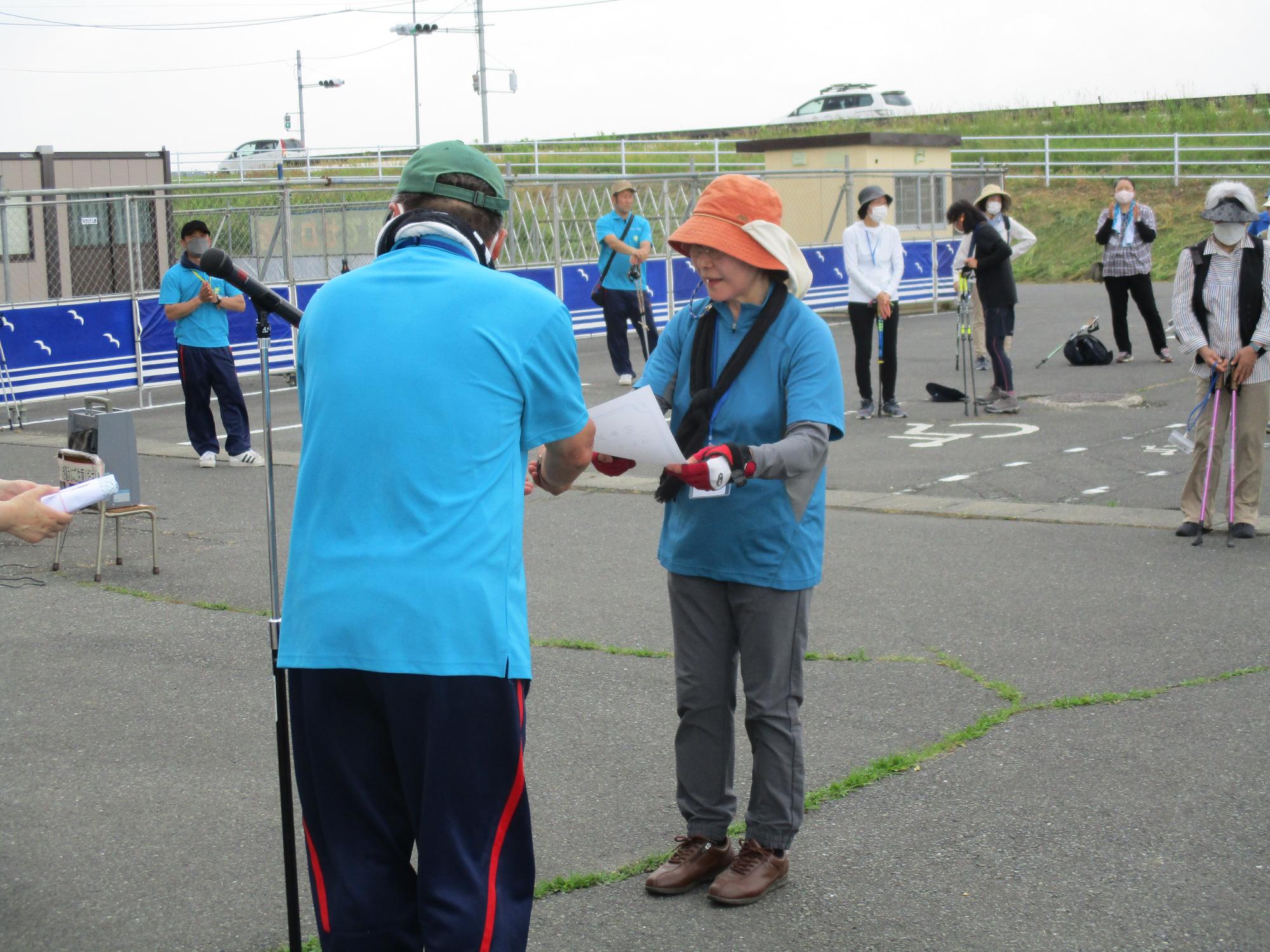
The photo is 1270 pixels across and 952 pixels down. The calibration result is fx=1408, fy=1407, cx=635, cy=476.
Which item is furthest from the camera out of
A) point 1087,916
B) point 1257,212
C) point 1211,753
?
point 1257,212

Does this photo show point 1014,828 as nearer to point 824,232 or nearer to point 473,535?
point 473,535

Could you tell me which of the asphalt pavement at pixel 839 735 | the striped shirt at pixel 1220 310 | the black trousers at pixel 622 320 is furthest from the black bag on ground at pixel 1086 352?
the striped shirt at pixel 1220 310

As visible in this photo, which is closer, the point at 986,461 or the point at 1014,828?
the point at 1014,828

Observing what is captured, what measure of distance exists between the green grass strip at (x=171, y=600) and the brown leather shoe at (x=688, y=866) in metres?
3.55

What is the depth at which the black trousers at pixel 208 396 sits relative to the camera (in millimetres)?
11547

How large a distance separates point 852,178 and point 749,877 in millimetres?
21447

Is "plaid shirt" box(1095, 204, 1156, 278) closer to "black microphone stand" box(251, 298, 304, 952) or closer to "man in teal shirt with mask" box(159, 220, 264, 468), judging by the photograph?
"man in teal shirt with mask" box(159, 220, 264, 468)

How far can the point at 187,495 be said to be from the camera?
413 inches

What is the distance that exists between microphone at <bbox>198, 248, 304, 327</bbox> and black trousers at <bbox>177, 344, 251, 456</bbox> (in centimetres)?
835

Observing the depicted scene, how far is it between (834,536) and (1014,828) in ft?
14.1

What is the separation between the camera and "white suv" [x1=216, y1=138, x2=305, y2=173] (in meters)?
45.5

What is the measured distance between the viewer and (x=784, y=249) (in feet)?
12.9

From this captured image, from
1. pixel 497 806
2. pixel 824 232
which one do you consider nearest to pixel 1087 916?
pixel 497 806

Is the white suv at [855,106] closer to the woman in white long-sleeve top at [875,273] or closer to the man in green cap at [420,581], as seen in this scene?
the woman in white long-sleeve top at [875,273]
